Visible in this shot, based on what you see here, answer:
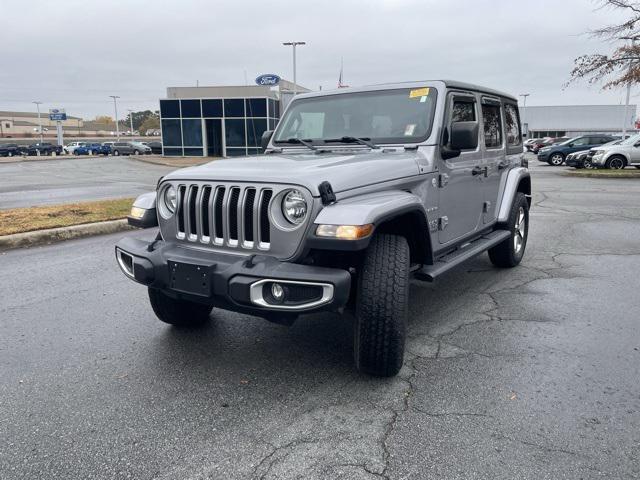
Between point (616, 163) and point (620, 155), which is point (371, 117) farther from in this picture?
point (616, 163)

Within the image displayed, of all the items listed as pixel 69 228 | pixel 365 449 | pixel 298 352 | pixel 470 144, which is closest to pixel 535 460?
pixel 365 449

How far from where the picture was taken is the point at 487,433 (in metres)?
2.80

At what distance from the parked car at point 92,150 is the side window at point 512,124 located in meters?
59.5

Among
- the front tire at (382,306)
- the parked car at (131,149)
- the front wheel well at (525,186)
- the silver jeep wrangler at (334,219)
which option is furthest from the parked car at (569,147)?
the parked car at (131,149)

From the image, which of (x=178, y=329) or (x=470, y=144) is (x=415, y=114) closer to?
(x=470, y=144)

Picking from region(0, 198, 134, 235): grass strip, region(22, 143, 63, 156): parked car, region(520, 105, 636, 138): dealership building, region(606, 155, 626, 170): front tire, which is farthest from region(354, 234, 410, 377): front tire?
region(520, 105, 636, 138): dealership building

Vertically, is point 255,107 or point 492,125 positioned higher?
point 255,107

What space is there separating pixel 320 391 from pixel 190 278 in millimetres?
1048

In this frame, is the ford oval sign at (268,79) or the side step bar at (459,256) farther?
the ford oval sign at (268,79)

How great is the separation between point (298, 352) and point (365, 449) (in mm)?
1276

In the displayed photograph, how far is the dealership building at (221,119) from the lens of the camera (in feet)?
124

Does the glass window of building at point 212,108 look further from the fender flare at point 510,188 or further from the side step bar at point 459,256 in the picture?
the side step bar at point 459,256

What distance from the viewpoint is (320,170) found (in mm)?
3316

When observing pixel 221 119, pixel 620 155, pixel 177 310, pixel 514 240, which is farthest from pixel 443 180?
pixel 221 119
